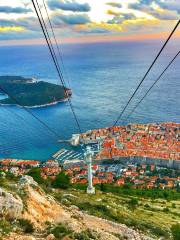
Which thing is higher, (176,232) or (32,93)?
(32,93)

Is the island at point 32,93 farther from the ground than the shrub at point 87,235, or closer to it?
farther from the ground

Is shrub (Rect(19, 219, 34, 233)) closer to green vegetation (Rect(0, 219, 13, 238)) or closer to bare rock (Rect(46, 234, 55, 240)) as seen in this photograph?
green vegetation (Rect(0, 219, 13, 238))

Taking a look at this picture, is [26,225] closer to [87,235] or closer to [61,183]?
[87,235]

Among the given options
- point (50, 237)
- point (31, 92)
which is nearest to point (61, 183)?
point (50, 237)

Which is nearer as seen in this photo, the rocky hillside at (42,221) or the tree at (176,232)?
the rocky hillside at (42,221)

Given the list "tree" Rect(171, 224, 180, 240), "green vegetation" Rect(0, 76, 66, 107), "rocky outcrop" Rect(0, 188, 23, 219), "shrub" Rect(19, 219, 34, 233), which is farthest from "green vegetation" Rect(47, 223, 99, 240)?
"green vegetation" Rect(0, 76, 66, 107)

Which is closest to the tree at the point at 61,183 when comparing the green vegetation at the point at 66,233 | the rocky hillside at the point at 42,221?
the rocky hillside at the point at 42,221

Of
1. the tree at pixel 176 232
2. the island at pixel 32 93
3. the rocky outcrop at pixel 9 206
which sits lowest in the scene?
the tree at pixel 176 232

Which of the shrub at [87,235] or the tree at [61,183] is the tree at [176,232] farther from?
the tree at [61,183]
